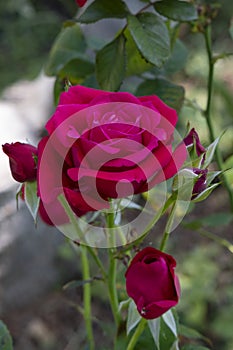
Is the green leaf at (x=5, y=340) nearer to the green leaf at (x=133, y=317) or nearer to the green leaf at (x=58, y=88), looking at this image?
the green leaf at (x=133, y=317)

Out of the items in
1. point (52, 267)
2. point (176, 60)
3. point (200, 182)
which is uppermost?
point (200, 182)

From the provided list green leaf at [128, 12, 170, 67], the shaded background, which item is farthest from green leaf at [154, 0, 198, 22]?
the shaded background

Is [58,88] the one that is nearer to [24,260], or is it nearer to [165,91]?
[165,91]

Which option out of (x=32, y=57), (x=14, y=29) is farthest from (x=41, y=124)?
(x=14, y=29)

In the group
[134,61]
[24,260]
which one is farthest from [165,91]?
[24,260]

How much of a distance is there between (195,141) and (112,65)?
192 mm

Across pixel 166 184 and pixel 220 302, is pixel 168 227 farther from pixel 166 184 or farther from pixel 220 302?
pixel 220 302

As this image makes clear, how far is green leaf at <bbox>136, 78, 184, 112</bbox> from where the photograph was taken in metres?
0.63

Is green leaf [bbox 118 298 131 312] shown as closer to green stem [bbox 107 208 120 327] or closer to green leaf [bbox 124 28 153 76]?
green stem [bbox 107 208 120 327]

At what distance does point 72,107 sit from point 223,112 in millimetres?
1558

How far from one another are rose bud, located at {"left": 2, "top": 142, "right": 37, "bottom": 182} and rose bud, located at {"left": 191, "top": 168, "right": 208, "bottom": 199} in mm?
115

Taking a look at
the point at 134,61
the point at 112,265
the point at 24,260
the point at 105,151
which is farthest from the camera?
the point at 24,260

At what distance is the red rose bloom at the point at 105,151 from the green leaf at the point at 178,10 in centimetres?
16

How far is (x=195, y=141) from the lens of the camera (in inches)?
15.9
